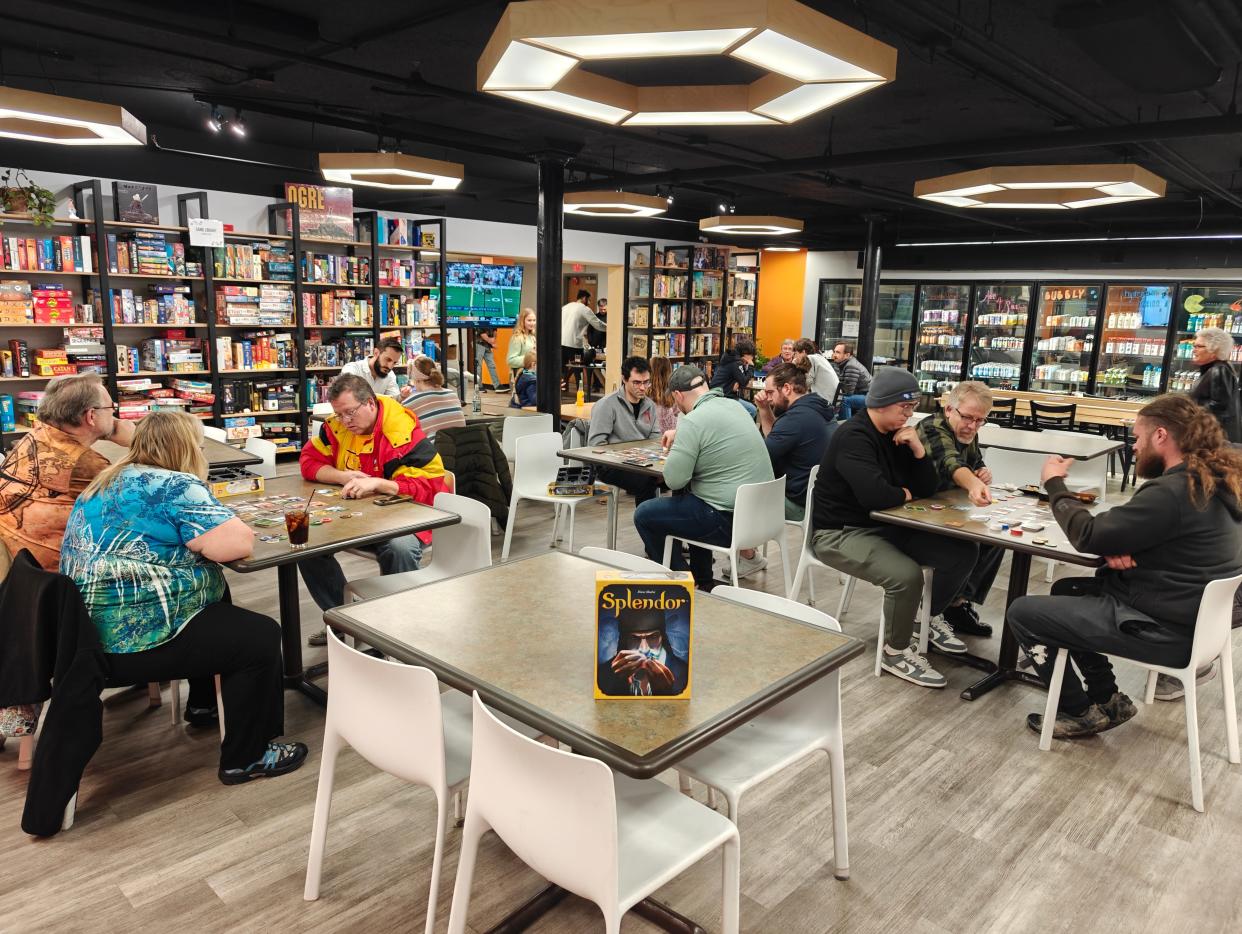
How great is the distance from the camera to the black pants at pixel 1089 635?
9.74 ft

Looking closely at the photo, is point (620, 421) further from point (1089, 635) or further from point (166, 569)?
point (166, 569)

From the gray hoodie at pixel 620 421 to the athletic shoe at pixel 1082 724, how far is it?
311 centimetres

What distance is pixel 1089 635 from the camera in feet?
10.1

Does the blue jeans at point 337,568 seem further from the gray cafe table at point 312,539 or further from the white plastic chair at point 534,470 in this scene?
the white plastic chair at point 534,470

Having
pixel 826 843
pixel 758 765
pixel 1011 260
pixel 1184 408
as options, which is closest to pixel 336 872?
pixel 758 765

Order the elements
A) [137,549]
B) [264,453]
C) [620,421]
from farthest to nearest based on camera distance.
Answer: [620,421] < [264,453] < [137,549]

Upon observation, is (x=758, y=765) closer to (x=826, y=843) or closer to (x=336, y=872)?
(x=826, y=843)

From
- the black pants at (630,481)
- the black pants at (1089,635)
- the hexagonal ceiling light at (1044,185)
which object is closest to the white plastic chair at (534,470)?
the black pants at (630,481)

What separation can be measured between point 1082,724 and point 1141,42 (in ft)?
11.6

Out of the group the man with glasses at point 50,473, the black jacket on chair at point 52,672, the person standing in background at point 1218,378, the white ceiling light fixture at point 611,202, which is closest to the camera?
the black jacket on chair at point 52,672

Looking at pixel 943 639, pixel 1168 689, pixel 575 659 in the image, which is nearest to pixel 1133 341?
pixel 1168 689

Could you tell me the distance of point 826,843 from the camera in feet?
8.89

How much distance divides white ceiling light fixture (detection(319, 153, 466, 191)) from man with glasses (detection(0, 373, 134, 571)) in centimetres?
332

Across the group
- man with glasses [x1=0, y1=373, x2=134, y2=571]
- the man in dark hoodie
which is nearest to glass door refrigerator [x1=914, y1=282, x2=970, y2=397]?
the man in dark hoodie
